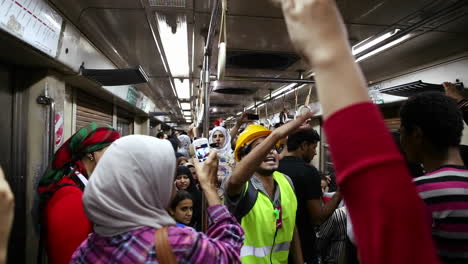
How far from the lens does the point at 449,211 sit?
84cm

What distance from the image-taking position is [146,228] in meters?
0.92

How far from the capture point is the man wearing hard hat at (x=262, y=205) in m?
1.46

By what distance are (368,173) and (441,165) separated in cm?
87

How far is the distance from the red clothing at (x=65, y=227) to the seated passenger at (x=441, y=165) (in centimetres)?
156

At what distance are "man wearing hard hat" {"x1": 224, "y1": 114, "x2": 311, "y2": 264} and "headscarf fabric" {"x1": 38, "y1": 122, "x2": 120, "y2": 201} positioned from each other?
95 cm

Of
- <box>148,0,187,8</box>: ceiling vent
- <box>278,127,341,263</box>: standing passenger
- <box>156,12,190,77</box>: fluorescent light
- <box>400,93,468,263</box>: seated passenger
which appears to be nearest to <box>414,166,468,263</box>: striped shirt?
<box>400,93,468,263</box>: seated passenger

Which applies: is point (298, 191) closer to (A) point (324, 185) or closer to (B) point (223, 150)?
(B) point (223, 150)

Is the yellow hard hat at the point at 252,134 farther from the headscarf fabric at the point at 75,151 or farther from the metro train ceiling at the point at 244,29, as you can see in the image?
the metro train ceiling at the point at 244,29

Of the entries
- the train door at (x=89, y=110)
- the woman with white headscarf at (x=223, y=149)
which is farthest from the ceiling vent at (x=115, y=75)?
the woman with white headscarf at (x=223, y=149)

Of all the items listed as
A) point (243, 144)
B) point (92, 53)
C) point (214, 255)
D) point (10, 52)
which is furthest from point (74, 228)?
point (92, 53)

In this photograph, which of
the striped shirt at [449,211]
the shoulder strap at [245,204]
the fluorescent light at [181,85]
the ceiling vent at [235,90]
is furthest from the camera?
the ceiling vent at [235,90]

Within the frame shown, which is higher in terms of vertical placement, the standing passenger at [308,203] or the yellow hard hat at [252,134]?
the yellow hard hat at [252,134]

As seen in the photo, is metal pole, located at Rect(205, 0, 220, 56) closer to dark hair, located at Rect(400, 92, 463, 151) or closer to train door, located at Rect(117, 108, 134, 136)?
dark hair, located at Rect(400, 92, 463, 151)

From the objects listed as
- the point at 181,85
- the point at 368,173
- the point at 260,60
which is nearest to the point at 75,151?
the point at 368,173
